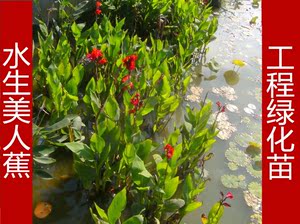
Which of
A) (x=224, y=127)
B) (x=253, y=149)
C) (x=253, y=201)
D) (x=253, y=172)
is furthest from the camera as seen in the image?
(x=224, y=127)

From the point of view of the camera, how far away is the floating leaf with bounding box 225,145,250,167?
2.79 m

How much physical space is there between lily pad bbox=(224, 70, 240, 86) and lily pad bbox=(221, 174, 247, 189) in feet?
3.96

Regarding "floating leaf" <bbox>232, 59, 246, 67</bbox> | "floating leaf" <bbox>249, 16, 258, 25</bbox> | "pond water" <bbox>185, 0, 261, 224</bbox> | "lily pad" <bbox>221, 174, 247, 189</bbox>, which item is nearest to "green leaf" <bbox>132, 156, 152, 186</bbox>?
"pond water" <bbox>185, 0, 261, 224</bbox>

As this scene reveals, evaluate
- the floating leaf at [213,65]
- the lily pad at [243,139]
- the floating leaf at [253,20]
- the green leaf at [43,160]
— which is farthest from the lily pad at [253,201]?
the floating leaf at [253,20]

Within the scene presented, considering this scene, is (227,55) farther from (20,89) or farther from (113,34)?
(20,89)

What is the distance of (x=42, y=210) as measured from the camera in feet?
7.11

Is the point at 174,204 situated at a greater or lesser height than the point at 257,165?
greater

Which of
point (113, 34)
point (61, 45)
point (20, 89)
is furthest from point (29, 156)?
point (113, 34)

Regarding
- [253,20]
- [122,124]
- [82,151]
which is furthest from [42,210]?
[253,20]

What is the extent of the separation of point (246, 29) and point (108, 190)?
3.10 meters

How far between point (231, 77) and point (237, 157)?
113 cm

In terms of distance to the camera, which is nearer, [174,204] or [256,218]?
[174,204]

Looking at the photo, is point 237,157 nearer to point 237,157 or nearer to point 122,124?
point 237,157

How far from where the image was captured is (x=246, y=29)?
462cm
